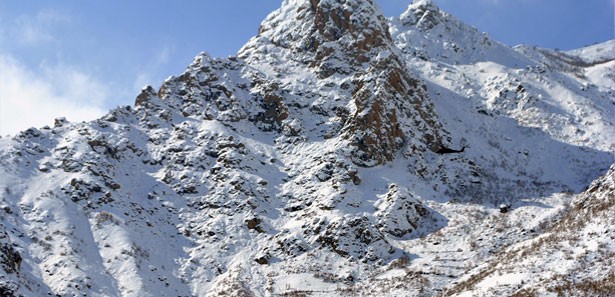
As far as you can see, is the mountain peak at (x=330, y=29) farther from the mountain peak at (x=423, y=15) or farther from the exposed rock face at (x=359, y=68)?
the mountain peak at (x=423, y=15)

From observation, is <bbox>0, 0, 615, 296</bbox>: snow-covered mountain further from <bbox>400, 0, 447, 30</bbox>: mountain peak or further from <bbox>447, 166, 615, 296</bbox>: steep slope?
<bbox>400, 0, 447, 30</bbox>: mountain peak

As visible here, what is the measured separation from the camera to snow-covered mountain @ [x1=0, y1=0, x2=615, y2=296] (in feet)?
174

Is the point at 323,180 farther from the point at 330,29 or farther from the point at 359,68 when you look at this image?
the point at 330,29

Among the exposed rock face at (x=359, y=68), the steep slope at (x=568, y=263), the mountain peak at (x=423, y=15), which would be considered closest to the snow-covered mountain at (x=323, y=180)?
the steep slope at (x=568, y=263)

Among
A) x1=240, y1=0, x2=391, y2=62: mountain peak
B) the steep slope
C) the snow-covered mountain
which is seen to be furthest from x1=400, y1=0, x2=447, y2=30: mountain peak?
the steep slope

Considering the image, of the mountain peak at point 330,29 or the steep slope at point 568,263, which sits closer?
the steep slope at point 568,263

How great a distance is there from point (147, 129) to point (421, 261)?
1665 inches

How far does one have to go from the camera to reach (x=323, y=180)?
235ft

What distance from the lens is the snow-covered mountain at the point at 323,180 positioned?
53.0m

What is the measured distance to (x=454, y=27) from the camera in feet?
403

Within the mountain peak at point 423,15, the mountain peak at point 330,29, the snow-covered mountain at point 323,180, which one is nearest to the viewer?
the snow-covered mountain at point 323,180

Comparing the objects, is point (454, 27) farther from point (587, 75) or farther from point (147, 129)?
point (147, 129)

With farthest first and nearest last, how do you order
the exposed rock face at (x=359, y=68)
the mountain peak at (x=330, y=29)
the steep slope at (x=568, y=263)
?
1. the mountain peak at (x=330, y=29)
2. the exposed rock face at (x=359, y=68)
3. the steep slope at (x=568, y=263)

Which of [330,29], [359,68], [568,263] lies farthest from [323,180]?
[568,263]
